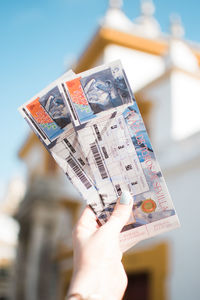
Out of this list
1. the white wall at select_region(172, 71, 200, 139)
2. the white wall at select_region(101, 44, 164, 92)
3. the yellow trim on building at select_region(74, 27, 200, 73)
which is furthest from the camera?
the yellow trim on building at select_region(74, 27, 200, 73)

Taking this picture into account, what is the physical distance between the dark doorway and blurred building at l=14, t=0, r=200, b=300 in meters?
0.02

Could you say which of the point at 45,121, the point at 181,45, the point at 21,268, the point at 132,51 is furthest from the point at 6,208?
the point at 45,121

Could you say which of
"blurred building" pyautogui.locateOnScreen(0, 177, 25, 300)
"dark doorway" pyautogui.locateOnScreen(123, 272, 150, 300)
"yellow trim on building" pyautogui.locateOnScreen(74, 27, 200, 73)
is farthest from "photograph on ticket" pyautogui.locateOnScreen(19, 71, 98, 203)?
"blurred building" pyautogui.locateOnScreen(0, 177, 25, 300)

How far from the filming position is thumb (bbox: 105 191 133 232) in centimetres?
111

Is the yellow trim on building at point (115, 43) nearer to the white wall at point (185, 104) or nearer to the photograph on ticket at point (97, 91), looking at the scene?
the white wall at point (185, 104)

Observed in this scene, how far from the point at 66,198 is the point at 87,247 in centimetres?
723

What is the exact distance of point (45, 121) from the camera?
1447 millimetres

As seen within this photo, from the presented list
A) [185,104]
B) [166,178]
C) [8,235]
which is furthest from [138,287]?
[8,235]

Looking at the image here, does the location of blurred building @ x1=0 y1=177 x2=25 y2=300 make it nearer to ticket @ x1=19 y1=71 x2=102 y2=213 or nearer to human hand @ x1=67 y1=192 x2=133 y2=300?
ticket @ x1=19 y1=71 x2=102 y2=213

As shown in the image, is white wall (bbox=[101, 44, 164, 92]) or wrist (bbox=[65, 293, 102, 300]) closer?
wrist (bbox=[65, 293, 102, 300])

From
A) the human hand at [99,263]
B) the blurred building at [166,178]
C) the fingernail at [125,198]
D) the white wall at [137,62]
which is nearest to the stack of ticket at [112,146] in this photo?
the fingernail at [125,198]

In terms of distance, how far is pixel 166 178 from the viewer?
5.85m

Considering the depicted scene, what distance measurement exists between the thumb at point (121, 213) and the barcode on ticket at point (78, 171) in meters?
0.19

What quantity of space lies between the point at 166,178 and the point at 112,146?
461 centimetres
